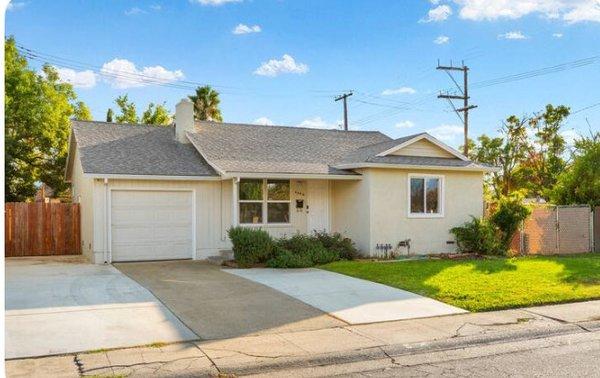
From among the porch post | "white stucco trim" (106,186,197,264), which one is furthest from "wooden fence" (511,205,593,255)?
"white stucco trim" (106,186,197,264)

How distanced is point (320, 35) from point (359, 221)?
576 cm

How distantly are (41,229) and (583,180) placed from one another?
62.5 ft

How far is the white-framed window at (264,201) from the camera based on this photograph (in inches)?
677

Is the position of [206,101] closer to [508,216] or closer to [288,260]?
[508,216]

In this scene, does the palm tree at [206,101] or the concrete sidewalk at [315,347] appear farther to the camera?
the palm tree at [206,101]

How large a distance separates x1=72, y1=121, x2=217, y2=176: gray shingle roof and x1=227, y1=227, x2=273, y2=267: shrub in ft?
8.50

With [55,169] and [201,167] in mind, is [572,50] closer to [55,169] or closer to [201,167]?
[201,167]

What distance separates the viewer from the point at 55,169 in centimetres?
2566

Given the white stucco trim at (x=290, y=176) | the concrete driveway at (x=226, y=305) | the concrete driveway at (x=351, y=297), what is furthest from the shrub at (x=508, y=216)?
the concrete driveway at (x=226, y=305)

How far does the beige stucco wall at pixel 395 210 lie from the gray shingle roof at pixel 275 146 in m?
0.99

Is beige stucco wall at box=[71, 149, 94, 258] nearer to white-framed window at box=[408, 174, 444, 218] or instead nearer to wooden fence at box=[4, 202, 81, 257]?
wooden fence at box=[4, 202, 81, 257]

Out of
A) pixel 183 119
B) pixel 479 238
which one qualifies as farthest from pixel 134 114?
pixel 479 238

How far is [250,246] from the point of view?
48.2 feet

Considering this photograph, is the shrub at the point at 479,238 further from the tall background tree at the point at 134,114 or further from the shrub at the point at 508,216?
the tall background tree at the point at 134,114
